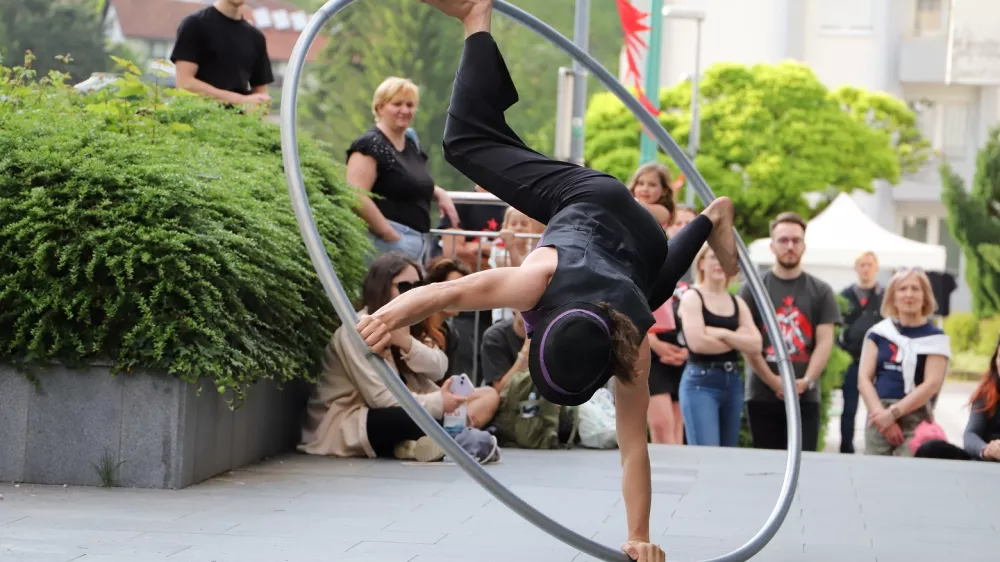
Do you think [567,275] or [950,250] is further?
[950,250]

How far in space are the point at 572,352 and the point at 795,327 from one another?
608cm

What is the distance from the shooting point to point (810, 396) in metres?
10.9

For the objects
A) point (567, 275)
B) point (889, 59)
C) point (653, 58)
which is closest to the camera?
point (567, 275)

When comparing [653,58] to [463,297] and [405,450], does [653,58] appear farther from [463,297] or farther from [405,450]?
[463,297]

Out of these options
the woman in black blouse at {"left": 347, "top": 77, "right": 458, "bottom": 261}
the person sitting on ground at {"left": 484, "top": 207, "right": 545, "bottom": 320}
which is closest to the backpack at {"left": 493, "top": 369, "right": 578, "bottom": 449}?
the person sitting on ground at {"left": 484, "top": 207, "right": 545, "bottom": 320}

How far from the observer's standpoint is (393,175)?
10.5 meters

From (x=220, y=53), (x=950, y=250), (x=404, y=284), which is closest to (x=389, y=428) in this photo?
(x=404, y=284)

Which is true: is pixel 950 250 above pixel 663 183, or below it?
below

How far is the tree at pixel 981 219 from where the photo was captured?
3956 centimetres

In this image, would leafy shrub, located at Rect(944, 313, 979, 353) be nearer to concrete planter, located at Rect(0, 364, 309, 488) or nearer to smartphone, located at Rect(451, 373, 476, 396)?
smartphone, located at Rect(451, 373, 476, 396)

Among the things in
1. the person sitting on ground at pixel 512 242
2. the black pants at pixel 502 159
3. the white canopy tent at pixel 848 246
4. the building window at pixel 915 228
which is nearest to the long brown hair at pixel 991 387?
the person sitting on ground at pixel 512 242

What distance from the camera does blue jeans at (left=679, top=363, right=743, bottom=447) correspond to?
10.5 metres

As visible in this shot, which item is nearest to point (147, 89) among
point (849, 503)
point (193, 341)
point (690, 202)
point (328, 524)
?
point (193, 341)

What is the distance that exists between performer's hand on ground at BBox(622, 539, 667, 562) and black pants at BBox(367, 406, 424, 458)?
3.85m
